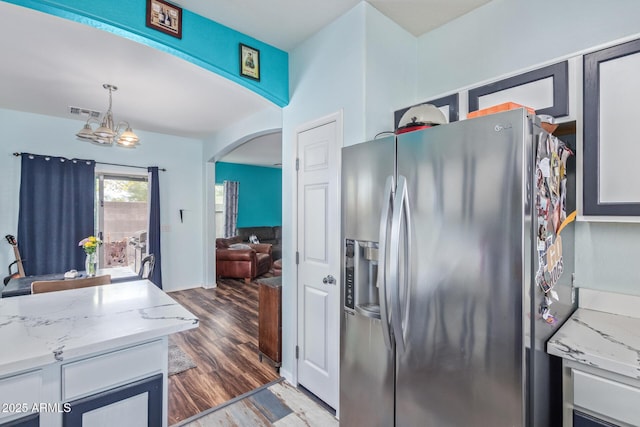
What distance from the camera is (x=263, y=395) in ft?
7.73

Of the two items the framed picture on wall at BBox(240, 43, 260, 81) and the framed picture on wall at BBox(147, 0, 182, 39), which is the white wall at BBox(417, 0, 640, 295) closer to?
the framed picture on wall at BBox(240, 43, 260, 81)

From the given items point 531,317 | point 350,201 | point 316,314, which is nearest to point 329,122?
point 350,201

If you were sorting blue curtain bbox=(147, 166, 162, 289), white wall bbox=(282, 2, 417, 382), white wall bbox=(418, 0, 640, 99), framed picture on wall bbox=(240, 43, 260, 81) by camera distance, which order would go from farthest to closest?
blue curtain bbox=(147, 166, 162, 289), framed picture on wall bbox=(240, 43, 260, 81), white wall bbox=(282, 2, 417, 382), white wall bbox=(418, 0, 640, 99)

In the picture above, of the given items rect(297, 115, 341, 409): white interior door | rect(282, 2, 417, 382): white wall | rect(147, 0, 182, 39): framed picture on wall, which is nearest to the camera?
rect(147, 0, 182, 39): framed picture on wall

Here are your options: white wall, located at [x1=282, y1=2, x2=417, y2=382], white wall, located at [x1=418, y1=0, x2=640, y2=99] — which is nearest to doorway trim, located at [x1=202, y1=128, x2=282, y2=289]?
white wall, located at [x1=282, y1=2, x2=417, y2=382]

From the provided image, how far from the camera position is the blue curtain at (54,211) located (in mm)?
4008

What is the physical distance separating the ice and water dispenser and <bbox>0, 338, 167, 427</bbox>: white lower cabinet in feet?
2.99

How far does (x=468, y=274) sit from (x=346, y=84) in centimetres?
149

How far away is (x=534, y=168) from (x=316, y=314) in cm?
170

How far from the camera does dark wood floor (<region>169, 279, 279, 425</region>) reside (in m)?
2.34

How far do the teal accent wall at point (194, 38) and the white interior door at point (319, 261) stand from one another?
0.53 m

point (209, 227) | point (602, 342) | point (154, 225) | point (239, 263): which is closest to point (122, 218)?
point (154, 225)

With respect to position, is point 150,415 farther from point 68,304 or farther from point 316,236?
point 316,236

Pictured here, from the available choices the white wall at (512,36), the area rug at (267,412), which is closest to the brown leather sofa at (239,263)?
the area rug at (267,412)
